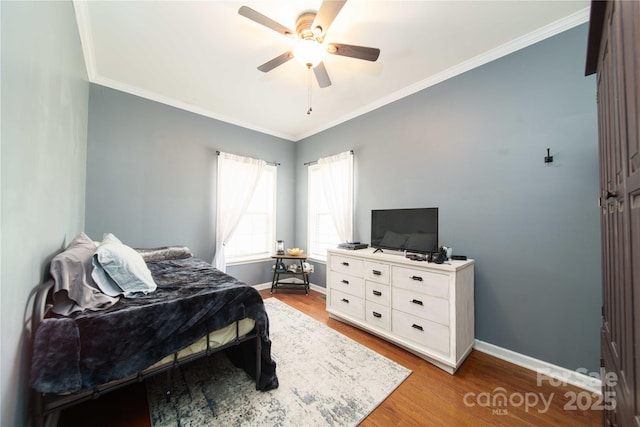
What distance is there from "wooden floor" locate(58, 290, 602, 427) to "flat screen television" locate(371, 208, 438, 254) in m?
1.08

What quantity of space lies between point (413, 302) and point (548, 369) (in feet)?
3.66

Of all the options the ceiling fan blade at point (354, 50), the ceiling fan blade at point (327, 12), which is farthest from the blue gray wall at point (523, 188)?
the ceiling fan blade at point (327, 12)

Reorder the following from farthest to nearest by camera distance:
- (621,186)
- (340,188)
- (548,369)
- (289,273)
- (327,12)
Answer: (289,273) < (340,188) < (548,369) < (327,12) < (621,186)

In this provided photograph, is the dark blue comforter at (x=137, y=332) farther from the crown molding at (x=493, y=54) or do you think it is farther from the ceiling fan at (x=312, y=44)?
the crown molding at (x=493, y=54)

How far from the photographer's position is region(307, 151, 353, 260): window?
344 cm

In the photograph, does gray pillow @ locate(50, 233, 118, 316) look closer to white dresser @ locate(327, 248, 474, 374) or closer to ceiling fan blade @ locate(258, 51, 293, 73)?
ceiling fan blade @ locate(258, 51, 293, 73)

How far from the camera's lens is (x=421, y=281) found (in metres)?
2.08

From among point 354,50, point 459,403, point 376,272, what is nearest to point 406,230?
point 376,272

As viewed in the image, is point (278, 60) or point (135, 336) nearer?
point (135, 336)

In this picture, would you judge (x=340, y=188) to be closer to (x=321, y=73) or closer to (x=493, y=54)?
(x=321, y=73)

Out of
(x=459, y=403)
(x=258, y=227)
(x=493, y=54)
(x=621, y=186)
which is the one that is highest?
(x=493, y=54)

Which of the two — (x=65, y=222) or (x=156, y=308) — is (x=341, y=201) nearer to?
(x=156, y=308)

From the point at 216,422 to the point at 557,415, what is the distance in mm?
2191

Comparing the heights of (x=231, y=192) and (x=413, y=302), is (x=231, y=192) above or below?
above
